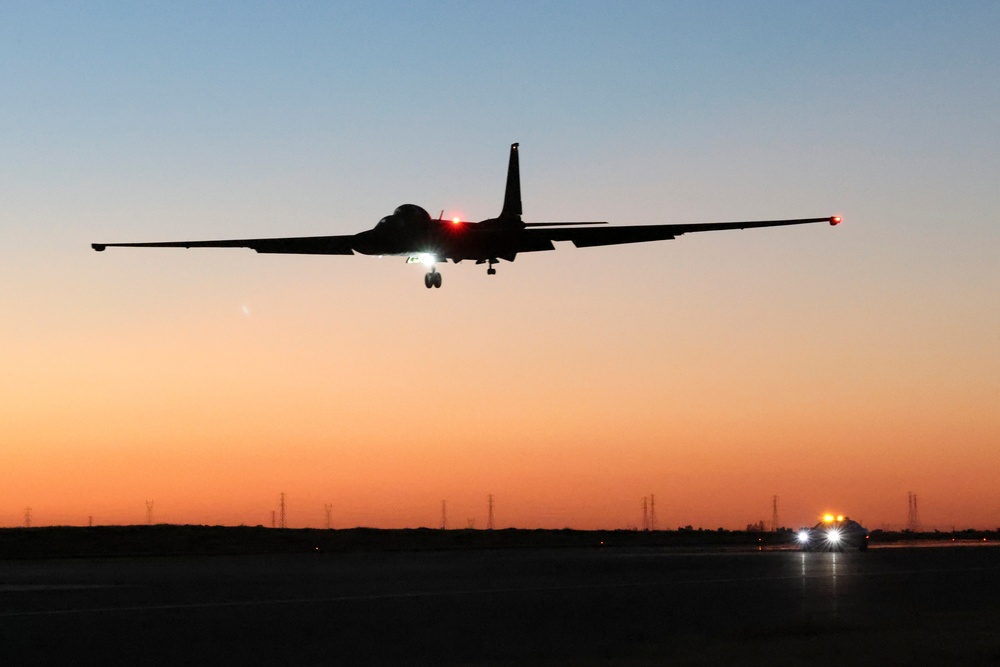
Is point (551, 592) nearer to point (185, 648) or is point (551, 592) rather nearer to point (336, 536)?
point (185, 648)

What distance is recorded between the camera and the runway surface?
58.5 ft

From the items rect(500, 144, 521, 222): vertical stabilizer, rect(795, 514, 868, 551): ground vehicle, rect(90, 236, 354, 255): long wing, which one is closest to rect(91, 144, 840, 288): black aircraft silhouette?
rect(90, 236, 354, 255): long wing

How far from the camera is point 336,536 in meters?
74.6

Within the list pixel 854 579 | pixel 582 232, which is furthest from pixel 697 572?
pixel 582 232

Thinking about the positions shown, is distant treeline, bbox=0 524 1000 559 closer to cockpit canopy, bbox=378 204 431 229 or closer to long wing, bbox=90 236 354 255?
long wing, bbox=90 236 354 255

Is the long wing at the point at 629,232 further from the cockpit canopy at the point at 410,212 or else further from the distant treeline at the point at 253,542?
the distant treeline at the point at 253,542

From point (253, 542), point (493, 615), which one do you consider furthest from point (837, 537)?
point (493, 615)

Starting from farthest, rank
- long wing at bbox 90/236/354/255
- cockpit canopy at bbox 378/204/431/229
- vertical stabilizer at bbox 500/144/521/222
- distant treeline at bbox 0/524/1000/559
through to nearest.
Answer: distant treeline at bbox 0/524/1000/559
vertical stabilizer at bbox 500/144/521/222
long wing at bbox 90/236/354/255
cockpit canopy at bbox 378/204/431/229

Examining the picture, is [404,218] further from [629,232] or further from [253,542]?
[253,542]

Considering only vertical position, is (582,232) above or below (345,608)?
above

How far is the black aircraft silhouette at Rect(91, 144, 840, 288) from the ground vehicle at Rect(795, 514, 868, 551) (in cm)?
2116

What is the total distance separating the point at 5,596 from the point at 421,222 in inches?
697

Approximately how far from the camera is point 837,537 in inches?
2274

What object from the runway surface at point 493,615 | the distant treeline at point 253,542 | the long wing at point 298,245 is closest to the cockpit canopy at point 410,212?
the long wing at point 298,245
